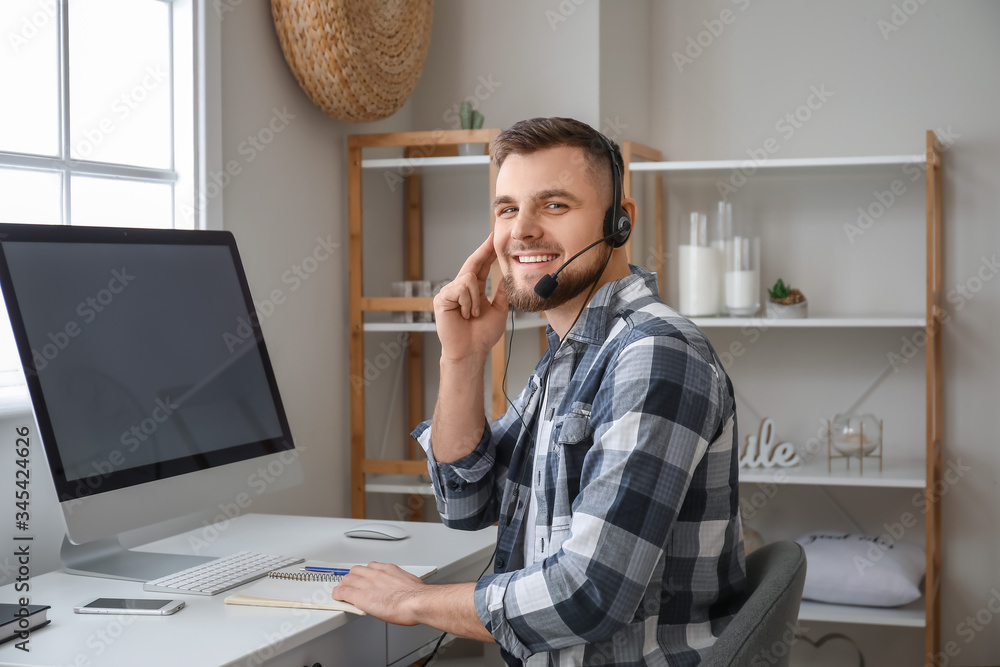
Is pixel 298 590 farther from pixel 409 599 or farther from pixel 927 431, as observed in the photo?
pixel 927 431

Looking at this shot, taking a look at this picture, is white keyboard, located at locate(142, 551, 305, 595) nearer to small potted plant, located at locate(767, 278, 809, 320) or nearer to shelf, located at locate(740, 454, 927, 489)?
shelf, located at locate(740, 454, 927, 489)

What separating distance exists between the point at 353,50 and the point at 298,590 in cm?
134

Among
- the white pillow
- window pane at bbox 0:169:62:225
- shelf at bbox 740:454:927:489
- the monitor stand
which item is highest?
window pane at bbox 0:169:62:225

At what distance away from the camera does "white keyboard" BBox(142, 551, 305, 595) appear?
1349 mm

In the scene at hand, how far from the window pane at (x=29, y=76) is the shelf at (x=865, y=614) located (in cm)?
208

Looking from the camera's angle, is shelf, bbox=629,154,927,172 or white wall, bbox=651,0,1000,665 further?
white wall, bbox=651,0,1000,665

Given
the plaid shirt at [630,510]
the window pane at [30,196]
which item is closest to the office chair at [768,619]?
the plaid shirt at [630,510]

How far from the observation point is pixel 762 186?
2842mm

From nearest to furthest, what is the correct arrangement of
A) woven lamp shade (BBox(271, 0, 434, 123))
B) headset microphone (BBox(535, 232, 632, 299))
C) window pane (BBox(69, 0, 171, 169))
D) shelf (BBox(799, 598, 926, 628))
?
headset microphone (BBox(535, 232, 632, 299)) < window pane (BBox(69, 0, 171, 169)) < woven lamp shade (BBox(271, 0, 434, 123)) < shelf (BBox(799, 598, 926, 628))

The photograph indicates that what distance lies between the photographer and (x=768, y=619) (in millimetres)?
1040

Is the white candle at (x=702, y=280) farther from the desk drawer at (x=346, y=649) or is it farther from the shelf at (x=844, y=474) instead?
the desk drawer at (x=346, y=649)

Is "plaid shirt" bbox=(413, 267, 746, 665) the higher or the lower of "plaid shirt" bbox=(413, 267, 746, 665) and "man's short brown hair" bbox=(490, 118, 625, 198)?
the lower

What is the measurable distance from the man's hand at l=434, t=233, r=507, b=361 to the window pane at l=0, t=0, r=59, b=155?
0.82 meters

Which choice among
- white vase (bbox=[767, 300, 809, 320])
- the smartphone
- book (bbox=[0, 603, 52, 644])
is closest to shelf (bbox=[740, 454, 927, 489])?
white vase (bbox=[767, 300, 809, 320])
